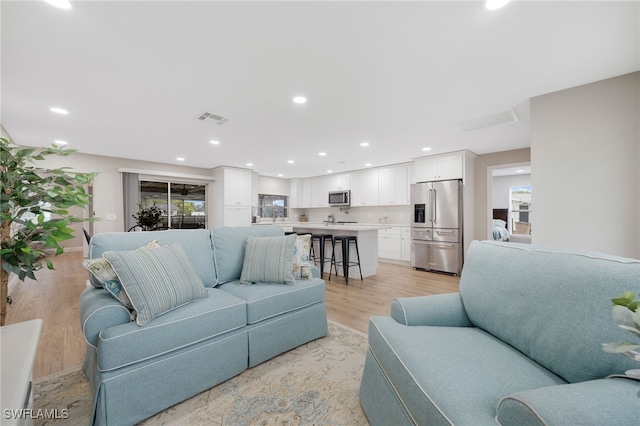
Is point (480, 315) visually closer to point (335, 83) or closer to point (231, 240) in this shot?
point (231, 240)

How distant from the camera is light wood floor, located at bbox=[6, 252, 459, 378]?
2.15 metres

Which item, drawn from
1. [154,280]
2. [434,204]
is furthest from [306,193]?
[154,280]

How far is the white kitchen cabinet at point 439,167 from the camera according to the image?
5.07 meters

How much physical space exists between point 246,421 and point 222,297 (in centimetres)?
76

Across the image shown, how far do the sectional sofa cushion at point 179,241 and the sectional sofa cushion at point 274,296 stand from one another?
0.21m

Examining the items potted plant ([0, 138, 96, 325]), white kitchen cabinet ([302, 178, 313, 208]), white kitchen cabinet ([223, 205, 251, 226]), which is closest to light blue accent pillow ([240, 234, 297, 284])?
potted plant ([0, 138, 96, 325])

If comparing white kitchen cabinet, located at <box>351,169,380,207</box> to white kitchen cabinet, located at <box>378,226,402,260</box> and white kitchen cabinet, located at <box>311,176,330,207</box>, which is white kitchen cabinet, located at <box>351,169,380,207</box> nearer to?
white kitchen cabinet, located at <box>378,226,402,260</box>

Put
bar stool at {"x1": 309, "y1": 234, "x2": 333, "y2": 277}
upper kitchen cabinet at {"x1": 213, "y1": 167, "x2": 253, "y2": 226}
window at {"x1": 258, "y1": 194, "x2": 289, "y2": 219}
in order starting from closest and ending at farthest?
bar stool at {"x1": 309, "y1": 234, "x2": 333, "y2": 277}
upper kitchen cabinet at {"x1": 213, "y1": 167, "x2": 253, "y2": 226}
window at {"x1": 258, "y1": 194, "x2": 289, "y2": 219}

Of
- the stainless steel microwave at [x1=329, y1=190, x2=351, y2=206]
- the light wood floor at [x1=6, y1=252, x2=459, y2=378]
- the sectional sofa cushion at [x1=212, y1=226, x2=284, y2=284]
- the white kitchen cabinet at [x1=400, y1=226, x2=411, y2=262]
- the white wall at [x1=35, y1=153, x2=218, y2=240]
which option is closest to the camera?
the light wood floor at [x1=6, y1=252, x2=459, y2=378]

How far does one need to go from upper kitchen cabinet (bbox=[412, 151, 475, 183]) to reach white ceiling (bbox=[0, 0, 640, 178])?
136 cm

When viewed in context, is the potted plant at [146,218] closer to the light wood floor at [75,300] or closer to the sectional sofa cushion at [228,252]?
the light wood floor at [75,300]

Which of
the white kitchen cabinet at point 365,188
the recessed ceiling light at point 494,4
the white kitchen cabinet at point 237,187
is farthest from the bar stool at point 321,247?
the recessed ceiling light at point 494,4

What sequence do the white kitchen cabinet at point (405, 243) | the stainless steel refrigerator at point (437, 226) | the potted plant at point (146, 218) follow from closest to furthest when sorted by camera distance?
the stainless steel refrigerator at point (437, 226)
the potted plant at point (146, 218)
the white kitchen cabinet at point (405, 243)

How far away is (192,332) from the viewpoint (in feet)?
5.18
